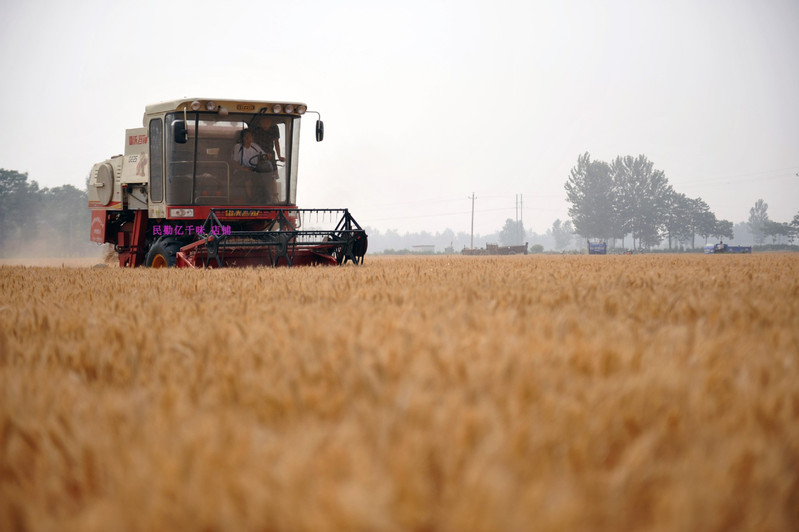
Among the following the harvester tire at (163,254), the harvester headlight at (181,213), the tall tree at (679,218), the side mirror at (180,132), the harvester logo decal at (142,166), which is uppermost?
the tall tree at (679,218)

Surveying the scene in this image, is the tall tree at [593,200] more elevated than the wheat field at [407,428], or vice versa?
the tall tree at [593,200]

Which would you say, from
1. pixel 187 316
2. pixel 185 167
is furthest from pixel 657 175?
pixel 187 316

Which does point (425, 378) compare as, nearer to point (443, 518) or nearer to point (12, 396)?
point (443, 518)

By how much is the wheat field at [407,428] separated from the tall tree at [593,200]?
321 feet

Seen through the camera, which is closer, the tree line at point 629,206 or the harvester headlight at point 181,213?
the harvester headlight at point 181,213

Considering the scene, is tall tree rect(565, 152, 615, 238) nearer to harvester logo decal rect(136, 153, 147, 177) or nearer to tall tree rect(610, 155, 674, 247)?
tall tree rect(610, 155, 674, 247)

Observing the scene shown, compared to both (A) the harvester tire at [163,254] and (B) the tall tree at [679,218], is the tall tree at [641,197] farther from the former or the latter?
(A) the harvester tire at [163,254]

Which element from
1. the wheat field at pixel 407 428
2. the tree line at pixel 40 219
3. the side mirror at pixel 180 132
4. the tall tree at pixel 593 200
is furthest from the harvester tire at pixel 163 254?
the tall tree at pixel 593 200

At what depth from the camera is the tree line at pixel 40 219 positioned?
81669mm

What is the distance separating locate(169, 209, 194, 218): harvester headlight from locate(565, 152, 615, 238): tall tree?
9004cm

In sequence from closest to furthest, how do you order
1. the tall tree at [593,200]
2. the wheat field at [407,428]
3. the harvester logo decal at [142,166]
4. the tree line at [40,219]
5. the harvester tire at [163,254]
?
the wheat field at [407,428] < the harvester tire at [163,254] < the harvester logo decal at [142,166] < the tree line at [40,219] < the tall tree at [593,200]

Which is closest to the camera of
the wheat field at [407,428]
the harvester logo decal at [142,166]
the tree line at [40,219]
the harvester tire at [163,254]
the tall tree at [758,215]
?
the wheat field at [407,428]

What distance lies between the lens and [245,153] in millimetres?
12461

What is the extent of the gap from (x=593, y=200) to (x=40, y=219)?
7290cm
